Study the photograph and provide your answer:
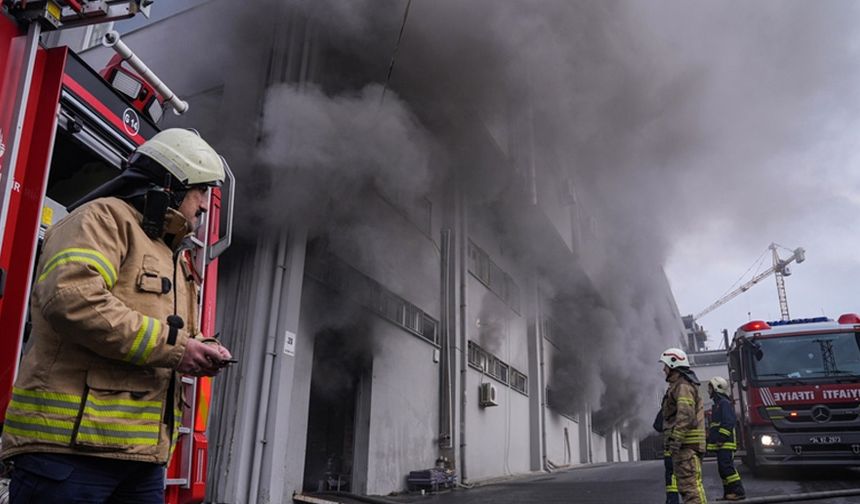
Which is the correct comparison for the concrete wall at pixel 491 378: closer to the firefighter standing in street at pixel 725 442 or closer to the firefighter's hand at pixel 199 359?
the firefighter standing in street at pixel 725 442

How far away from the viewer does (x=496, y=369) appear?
11.6 m

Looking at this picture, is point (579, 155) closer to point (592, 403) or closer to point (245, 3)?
point (245, 3)

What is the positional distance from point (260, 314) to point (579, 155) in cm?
542

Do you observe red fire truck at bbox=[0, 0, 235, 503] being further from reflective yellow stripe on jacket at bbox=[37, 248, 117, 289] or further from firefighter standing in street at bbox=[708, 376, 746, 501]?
firefighter standing in street at bbox=[708, 376, 746, 501]

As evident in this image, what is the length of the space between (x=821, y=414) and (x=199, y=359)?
25.6ft

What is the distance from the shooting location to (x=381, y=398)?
7293 mm

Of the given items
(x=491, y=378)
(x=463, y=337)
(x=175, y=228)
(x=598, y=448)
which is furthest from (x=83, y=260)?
(x=598, y=448)

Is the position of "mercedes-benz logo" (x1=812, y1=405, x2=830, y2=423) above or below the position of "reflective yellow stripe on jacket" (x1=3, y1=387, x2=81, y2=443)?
above

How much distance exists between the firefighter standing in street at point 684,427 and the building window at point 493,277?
5792 millimetres

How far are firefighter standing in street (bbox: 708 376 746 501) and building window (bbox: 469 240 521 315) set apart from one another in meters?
5.10

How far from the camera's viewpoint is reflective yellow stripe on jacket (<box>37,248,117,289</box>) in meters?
1.17

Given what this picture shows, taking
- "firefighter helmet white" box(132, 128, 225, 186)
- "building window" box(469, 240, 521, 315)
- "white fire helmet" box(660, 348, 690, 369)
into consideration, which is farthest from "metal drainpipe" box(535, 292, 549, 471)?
"firefighter helmet white" box(132, 128, 225, 186)

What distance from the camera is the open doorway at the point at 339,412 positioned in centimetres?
689

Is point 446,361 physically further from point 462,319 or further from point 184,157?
point 184,157
